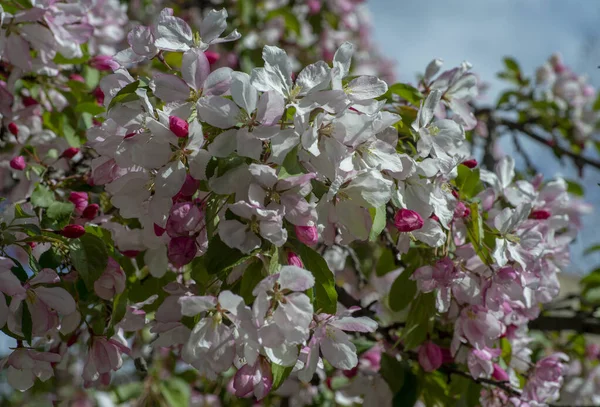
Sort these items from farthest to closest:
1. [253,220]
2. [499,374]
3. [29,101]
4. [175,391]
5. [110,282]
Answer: [175,391]
[29,101]
[499,374]
[110,282]
[253,220]

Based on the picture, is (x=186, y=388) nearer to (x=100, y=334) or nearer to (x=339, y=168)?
(x=100, y=334)

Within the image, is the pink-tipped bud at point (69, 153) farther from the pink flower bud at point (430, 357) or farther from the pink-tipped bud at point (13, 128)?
the pink flower bud at point (430, 357)

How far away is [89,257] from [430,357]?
68cm

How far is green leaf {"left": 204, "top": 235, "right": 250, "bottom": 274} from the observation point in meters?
0.91

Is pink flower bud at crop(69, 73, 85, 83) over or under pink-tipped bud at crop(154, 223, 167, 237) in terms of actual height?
under

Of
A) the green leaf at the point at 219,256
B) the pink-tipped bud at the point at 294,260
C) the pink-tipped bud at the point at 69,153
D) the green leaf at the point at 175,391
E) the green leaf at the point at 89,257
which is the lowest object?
the green leaf at the point at 175,391

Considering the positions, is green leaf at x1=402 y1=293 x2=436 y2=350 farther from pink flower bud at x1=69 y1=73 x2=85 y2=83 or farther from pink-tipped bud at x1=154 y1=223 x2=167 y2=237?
pink flower bud at x1=69 y1=73 x2=85 y2=83

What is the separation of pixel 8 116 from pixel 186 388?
1.23m

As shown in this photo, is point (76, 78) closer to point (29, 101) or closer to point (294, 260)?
point (29, 101)

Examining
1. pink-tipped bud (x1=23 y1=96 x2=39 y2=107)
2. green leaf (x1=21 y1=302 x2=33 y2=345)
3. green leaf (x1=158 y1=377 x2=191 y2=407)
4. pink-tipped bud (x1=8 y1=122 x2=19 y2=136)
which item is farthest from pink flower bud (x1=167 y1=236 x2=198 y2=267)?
green leaf (x1=158 y1=377 x2=191 y2=407)

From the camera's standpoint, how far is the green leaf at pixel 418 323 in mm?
1257

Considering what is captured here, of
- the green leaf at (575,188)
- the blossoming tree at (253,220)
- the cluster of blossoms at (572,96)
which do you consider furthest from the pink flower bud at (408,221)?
the cluster of blossoms at (572,96)

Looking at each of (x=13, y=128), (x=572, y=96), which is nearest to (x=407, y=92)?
(x=13, y=128)

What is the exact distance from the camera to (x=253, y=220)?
0.89 metres
